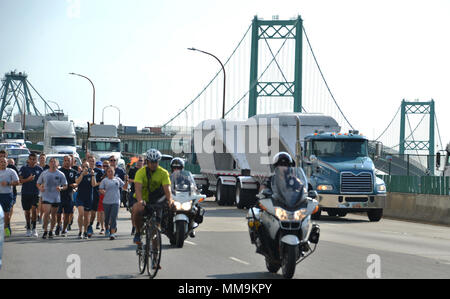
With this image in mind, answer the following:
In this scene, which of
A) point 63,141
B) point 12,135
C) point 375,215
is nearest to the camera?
point 375,215

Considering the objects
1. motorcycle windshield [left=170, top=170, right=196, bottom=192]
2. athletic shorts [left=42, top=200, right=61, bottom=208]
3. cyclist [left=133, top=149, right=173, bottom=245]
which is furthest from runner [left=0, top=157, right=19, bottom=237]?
cyclist [left=133, top=149, right=173, bottom=245]

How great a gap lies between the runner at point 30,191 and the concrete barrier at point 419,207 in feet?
44.1

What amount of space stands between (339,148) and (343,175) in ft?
4.06

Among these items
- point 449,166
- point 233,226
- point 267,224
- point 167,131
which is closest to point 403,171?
point 449,166

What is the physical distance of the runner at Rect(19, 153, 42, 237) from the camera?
1861cm

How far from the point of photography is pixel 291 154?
96.5 ft

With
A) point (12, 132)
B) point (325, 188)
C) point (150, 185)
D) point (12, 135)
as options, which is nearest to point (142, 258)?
point (150, 185)

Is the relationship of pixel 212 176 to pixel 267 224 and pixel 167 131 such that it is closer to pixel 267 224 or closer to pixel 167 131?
pixel 267 224

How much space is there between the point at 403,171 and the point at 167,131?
6569 centimetres

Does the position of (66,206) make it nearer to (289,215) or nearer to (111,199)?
(111,199)

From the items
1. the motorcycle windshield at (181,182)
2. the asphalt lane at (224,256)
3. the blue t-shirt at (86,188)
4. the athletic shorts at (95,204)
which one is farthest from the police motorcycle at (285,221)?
the athletic shorts at (95,204)

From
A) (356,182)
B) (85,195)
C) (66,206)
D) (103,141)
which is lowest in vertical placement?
(66,206)

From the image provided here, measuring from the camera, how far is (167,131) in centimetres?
9831
